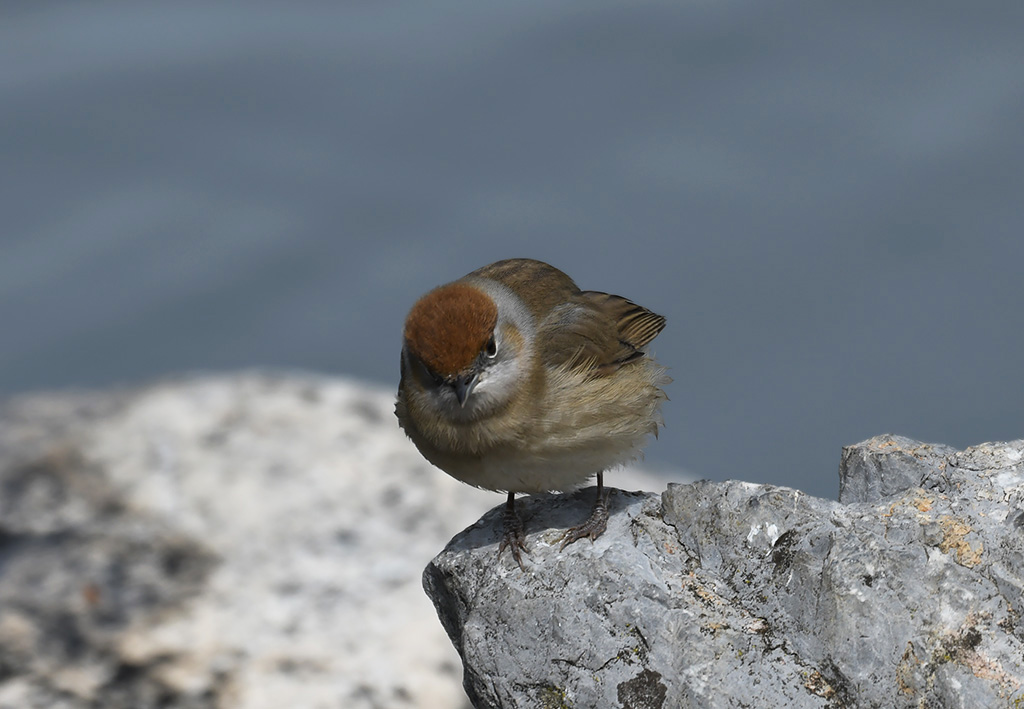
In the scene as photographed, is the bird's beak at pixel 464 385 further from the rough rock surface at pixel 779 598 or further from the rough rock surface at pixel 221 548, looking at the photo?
the rough rock surface at pixel 221 548

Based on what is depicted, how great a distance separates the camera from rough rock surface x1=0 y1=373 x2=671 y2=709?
6195mm

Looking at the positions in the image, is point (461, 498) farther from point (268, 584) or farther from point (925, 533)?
point (925, 533)

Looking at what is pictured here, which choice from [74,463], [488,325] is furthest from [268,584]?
[488,325]

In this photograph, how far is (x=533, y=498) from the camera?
202 inches

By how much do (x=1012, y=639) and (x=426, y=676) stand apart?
3.53m

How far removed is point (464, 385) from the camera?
14.6 feet

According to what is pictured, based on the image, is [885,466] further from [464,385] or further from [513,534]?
[464,385]

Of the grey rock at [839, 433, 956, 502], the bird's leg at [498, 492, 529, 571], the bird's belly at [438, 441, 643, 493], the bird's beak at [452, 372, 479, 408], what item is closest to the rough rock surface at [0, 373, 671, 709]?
the bird's leg at [498, 492, 529, 571]

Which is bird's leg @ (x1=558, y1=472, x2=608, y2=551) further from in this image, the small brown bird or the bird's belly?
the bird's belly

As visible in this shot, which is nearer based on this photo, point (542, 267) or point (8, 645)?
point (542, 267)

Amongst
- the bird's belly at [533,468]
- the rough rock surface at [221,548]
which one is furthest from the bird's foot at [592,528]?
the rough rock surface at [221,548]

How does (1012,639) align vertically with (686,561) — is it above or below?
below

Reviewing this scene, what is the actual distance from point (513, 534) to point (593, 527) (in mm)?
317

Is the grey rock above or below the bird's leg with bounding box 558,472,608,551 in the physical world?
below
